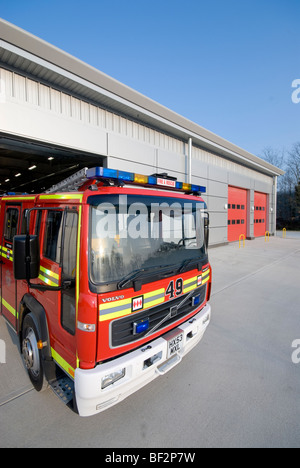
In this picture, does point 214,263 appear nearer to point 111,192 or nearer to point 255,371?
point 255,371

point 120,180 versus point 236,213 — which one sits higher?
point 236,213

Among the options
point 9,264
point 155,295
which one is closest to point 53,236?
point 155,295

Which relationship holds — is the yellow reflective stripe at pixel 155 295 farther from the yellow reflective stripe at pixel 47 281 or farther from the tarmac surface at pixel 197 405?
the tarmac surface at pixel 197 405

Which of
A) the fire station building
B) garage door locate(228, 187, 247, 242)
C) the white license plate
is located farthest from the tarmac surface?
garage door locate(228, 187, 247, 242)

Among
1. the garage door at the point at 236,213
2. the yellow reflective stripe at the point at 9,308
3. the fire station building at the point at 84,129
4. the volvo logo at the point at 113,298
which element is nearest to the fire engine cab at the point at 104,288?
the volvo logo at the point at 113,298

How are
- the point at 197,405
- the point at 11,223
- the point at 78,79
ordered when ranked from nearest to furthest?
the point at 197,405 < the point at 11,223 < the point at 78,79

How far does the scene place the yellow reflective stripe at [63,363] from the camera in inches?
82.8

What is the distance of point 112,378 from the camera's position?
2.05 metres

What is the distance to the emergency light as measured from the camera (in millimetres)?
2160

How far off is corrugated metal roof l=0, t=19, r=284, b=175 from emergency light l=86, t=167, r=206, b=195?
515 centimetres

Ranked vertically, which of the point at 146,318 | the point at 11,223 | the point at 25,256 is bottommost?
the point at 146,318

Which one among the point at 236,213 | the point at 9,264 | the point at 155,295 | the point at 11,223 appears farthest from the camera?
the point at 236,213

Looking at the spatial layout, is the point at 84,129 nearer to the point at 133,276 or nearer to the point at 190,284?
the point at 190,284

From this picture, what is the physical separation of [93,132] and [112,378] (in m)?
7.09
